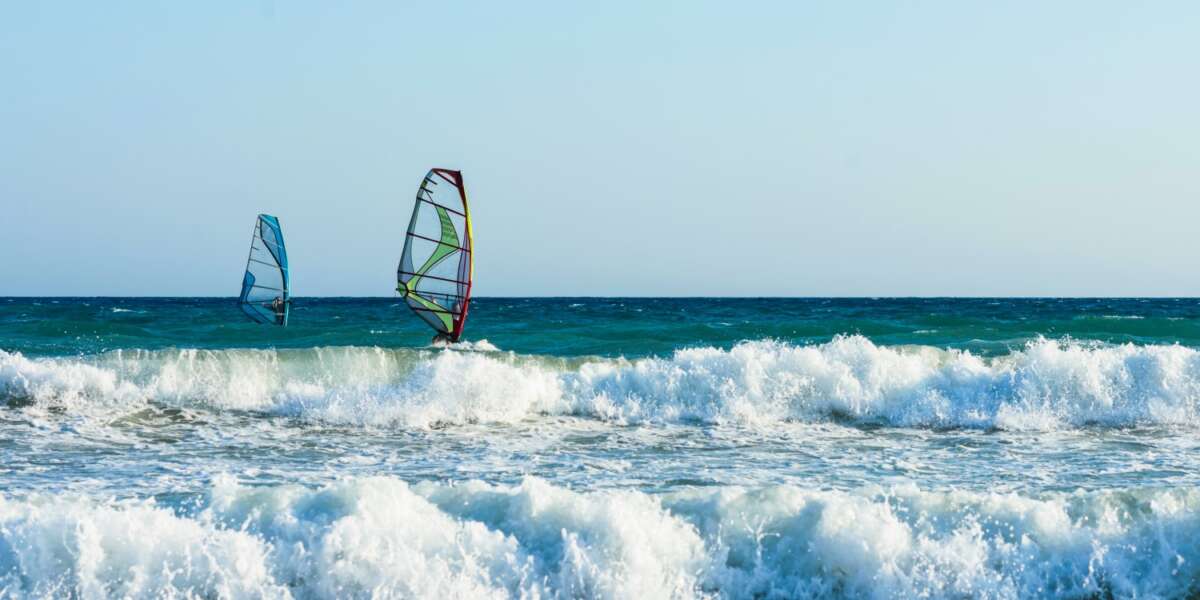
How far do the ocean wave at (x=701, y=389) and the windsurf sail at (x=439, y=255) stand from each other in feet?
9.64

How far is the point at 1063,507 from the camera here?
6.46 meters

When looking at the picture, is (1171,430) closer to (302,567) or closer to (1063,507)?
(1063,507)

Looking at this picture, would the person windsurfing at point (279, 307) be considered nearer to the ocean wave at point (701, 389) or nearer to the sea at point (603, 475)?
the sea at point (603, 475)

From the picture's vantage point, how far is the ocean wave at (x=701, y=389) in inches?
450

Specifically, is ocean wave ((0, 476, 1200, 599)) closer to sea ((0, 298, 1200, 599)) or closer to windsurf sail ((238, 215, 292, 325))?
sea ((0, 298, 1200, 599))

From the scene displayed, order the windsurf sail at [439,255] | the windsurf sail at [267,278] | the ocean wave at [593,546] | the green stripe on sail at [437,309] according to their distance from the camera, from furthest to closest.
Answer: the windsurf sail at [267,278] < the green stripe on sail at [437,309] < the windsurf sail at [439,255] < the ocean wave at [593,546]

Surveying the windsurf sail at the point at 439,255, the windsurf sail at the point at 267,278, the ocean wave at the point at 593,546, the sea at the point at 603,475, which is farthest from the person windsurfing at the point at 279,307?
the ocean wave at the point at 593,546

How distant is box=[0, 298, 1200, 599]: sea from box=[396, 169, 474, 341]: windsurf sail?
202 centimetres

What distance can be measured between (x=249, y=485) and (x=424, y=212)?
811 cm

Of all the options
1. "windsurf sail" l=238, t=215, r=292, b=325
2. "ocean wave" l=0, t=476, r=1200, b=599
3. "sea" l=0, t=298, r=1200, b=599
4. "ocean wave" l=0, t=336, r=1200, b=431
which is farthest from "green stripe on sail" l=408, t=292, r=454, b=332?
"ocean wave" l=0, t=476, r=1200, b=599

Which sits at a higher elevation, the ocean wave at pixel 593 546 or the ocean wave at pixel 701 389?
the ocean wave at pixel 701 389

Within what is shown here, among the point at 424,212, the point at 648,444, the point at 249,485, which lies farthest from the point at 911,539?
the point at 424,212

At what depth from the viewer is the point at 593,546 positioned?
597 cm

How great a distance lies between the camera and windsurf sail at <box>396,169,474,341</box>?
15250mm
